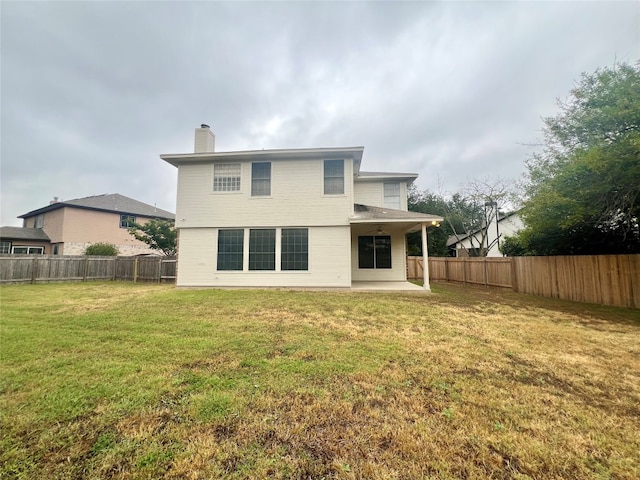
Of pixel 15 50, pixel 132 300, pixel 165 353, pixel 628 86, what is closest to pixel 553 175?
pixel 628 86

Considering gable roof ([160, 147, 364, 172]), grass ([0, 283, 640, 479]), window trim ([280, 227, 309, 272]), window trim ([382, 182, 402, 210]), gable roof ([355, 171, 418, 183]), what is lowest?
grass ([0, 283, 640, 479])

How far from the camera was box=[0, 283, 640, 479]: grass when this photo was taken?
2098mm

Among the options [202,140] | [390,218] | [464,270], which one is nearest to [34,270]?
[202,140]

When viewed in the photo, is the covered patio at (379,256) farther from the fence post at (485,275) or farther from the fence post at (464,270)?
the fence post at (464,270)

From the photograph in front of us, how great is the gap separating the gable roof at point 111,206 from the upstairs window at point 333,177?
21300 mm

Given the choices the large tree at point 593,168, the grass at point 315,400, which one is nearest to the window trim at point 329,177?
the grass at point 315,400

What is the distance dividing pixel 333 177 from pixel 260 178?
3.20 m

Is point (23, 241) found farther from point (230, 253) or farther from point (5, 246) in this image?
point (230, 253)

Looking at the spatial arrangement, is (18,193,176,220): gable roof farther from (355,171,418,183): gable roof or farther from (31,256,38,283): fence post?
(355,171,418,183): gable roof

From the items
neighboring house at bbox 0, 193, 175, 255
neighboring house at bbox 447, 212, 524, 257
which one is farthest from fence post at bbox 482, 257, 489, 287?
neighboring house at bbox 0, 193, 175, 255

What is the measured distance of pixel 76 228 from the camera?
22.1 meters

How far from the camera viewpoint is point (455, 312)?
306 inches

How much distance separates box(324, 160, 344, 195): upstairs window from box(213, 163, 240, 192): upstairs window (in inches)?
153

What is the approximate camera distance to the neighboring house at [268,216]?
1173 cm
